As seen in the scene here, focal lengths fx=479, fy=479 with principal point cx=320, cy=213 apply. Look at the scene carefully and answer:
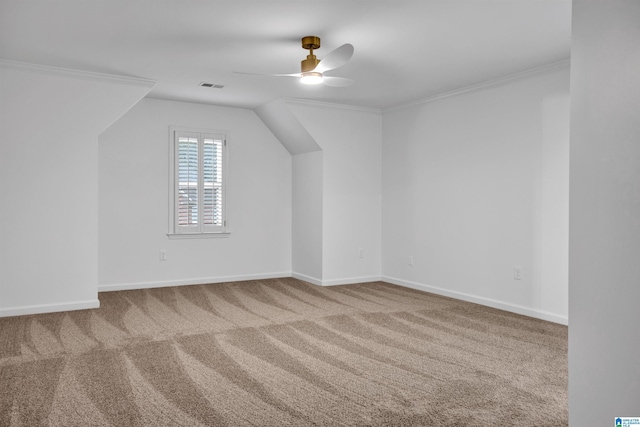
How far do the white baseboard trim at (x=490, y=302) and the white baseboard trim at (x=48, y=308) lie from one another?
3.93m

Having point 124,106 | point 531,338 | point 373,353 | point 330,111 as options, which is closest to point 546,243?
point 531,338

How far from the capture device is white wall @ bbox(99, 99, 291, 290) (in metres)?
6.20

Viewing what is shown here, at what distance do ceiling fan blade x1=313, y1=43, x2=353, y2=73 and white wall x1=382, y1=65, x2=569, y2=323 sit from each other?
242cm

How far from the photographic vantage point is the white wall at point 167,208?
20.3 ft

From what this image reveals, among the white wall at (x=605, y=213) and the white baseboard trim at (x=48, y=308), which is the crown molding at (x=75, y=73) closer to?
the white baseboard trim at (x=48, y=308)

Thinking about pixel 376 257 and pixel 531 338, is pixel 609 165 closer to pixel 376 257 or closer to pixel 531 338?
pixel 531 338

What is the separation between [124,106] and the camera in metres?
5.30

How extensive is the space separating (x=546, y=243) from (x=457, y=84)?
207 cm

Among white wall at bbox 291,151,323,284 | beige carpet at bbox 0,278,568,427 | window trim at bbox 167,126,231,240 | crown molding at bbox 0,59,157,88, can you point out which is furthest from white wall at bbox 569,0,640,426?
window trim at bbox 167,126,231,240

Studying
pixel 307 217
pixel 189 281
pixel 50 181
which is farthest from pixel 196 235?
pixel 50 181

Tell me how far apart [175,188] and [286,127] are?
1.77 meters

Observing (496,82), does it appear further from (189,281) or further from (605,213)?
(189,281)

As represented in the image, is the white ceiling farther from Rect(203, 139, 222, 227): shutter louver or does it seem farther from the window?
Rect(203, 139, 222, 227): shutter louver

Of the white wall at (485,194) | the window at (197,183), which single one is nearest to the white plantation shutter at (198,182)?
the window at (197,183)
